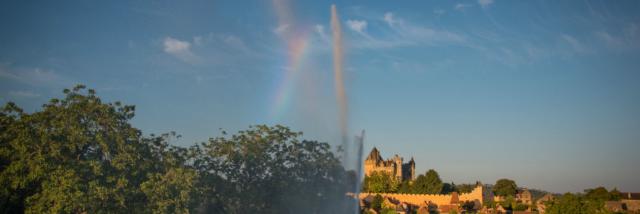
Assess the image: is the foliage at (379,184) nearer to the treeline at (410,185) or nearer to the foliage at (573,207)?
the treeline at (410,185)

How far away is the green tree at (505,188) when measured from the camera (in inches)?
5202

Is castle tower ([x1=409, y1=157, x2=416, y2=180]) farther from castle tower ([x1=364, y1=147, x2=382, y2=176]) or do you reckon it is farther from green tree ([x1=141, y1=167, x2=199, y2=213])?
green tree ([x1=141, y1=167, x2=199, y2=213])

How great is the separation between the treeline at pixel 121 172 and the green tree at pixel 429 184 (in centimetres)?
7610

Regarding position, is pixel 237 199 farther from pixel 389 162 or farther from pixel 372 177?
pixel 389 162

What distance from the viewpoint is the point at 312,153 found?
175 feet

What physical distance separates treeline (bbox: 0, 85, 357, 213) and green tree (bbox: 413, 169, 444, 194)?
250 ft

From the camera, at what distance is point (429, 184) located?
124m

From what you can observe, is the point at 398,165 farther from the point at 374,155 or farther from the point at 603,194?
the point at 603,194

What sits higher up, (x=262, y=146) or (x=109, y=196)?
(x=262, y=146)

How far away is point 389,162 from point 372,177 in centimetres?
3543

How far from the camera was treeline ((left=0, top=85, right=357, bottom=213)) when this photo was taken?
1287 inches

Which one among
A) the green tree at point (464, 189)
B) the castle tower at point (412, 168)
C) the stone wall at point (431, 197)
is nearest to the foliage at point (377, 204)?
the stone wall at point (431, 197)

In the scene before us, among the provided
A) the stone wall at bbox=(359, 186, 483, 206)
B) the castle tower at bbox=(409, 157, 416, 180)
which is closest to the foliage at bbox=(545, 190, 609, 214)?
the stone wall at bbox=(359, 186, 483, 206)

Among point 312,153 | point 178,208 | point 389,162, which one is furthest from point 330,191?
point 389,162
